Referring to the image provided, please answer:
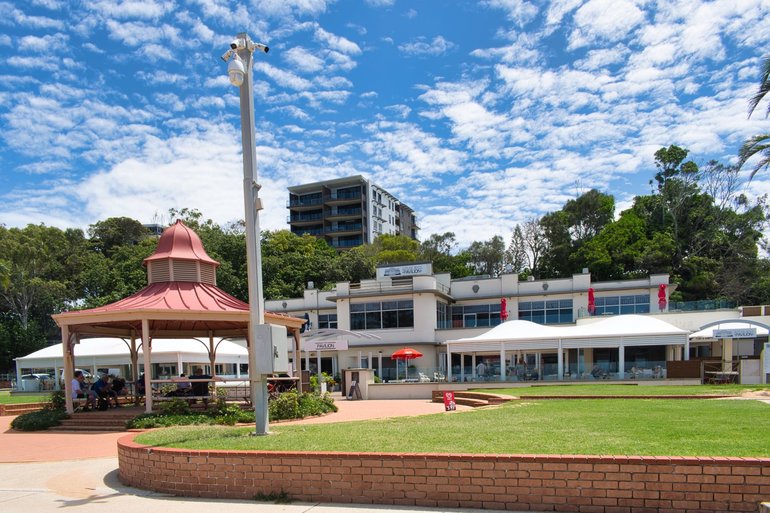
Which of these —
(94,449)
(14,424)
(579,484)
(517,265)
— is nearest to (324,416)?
(94,449)

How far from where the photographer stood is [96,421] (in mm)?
15891

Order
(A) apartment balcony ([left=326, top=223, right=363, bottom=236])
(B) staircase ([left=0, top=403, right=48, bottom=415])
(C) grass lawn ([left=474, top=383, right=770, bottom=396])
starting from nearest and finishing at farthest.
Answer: (C) grass lawn ([left=474, top=383, right=770, bottom=396]) → (B) staircase ([left=0, top=403, right=48, bottom=415]) → (A) apartment balcony ([left=326, top=223, right=363, bottom=236])

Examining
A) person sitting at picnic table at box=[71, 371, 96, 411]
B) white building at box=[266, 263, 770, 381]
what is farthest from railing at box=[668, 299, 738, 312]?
person sitting at picnic table at box=[71, 371, 96, 411]

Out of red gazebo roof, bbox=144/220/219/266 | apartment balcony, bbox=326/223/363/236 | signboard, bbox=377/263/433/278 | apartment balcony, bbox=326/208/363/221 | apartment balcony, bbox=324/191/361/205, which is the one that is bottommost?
signboard, bbox=377/263/433/278

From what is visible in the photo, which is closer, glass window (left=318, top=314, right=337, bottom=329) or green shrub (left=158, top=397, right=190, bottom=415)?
green shrub (left=158, top=397, right=190, bottom=415)

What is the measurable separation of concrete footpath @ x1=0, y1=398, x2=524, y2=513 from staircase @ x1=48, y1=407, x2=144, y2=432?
227cm

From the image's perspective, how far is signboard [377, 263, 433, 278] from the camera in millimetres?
39969

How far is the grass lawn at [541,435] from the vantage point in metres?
7.03

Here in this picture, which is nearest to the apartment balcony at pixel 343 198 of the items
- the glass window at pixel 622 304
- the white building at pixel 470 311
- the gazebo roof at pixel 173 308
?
the white building at pixel 470 311

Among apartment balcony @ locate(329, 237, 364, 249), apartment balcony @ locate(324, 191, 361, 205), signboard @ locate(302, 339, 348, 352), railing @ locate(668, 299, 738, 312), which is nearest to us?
signboard @ locate(302, 339, 348, 352)

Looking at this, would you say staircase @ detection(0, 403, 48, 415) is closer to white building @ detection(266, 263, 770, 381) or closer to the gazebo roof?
the gazebo roof

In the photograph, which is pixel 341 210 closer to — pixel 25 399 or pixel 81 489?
pixel 25 399

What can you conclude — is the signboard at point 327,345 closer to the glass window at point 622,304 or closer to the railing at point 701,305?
the glass window at point 622,304

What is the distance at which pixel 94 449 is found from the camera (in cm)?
1202
